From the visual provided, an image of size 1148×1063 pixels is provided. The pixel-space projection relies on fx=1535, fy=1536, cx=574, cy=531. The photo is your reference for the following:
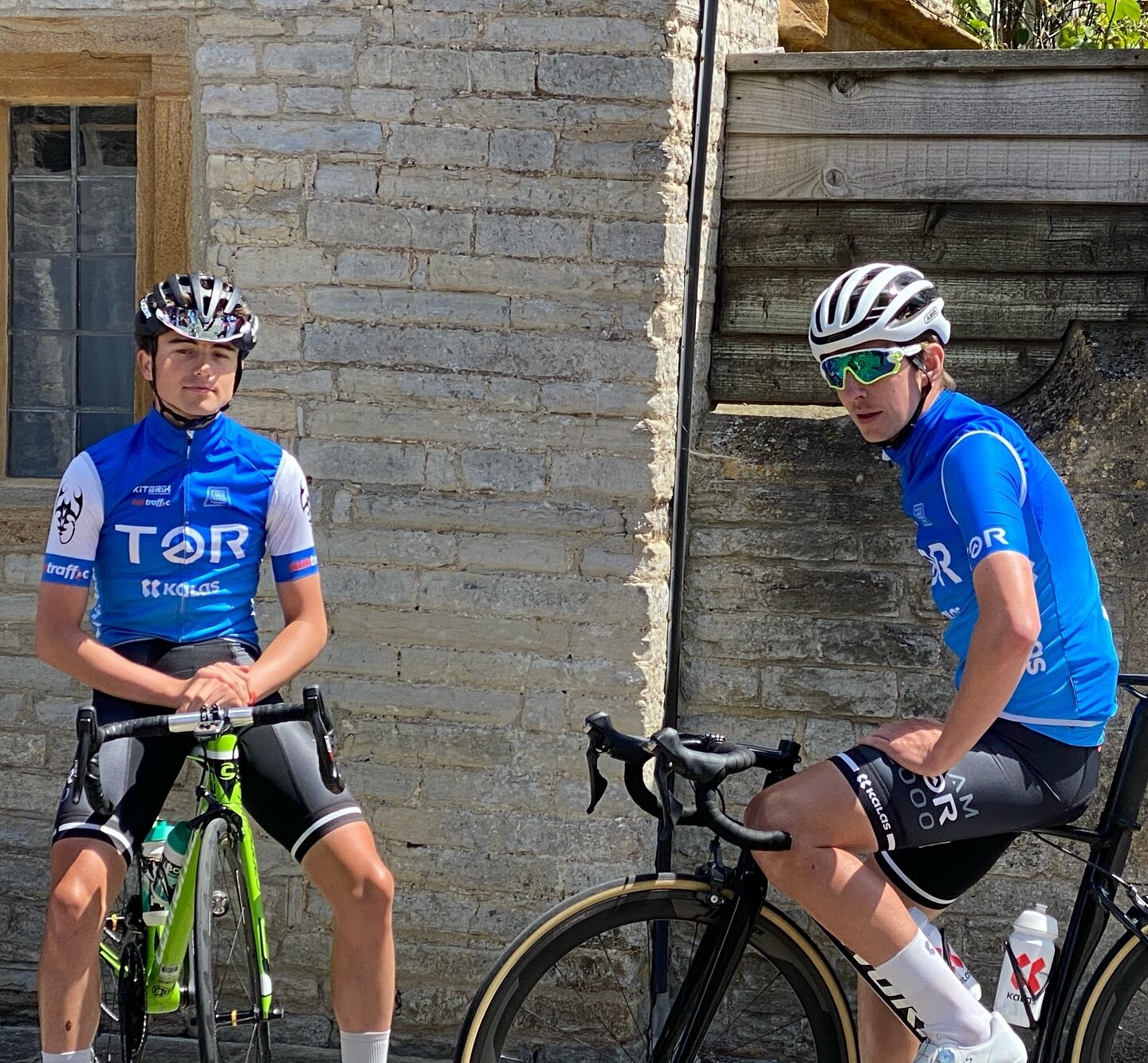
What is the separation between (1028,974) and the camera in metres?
3.32

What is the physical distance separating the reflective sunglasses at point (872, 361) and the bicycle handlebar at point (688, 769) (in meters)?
0.81

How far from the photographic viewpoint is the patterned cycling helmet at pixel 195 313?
3.50 m

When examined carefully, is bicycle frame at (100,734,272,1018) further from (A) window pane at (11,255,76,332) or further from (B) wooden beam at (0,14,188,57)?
(B) wooden beam at (0,14,188,57)

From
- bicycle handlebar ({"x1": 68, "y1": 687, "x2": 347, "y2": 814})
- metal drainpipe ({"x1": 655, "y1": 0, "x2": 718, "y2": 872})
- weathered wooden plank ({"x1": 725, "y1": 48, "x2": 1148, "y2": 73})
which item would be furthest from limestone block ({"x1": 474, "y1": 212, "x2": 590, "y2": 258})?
bicycle handlebar ({"x1": 68, "y1": 687, "x2": 347, "y2": 814})

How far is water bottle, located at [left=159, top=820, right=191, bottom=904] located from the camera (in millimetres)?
3438

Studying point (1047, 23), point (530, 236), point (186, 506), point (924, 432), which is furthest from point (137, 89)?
point (1047, 23)

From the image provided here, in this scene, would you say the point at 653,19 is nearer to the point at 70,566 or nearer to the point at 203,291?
the point at 203,291

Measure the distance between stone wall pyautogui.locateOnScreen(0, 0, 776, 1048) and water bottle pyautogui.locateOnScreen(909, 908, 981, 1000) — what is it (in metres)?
1.41

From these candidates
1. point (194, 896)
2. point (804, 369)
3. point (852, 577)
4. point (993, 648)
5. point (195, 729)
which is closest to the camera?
point (993, 648)

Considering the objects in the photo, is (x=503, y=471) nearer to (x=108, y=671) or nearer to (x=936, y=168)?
(x=108, y=671)

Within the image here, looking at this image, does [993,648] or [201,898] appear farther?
[201,898]

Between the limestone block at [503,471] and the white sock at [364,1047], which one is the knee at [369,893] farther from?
the limestone block at [503,471]

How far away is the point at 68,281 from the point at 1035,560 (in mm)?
3237

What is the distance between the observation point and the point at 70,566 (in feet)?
11.2
